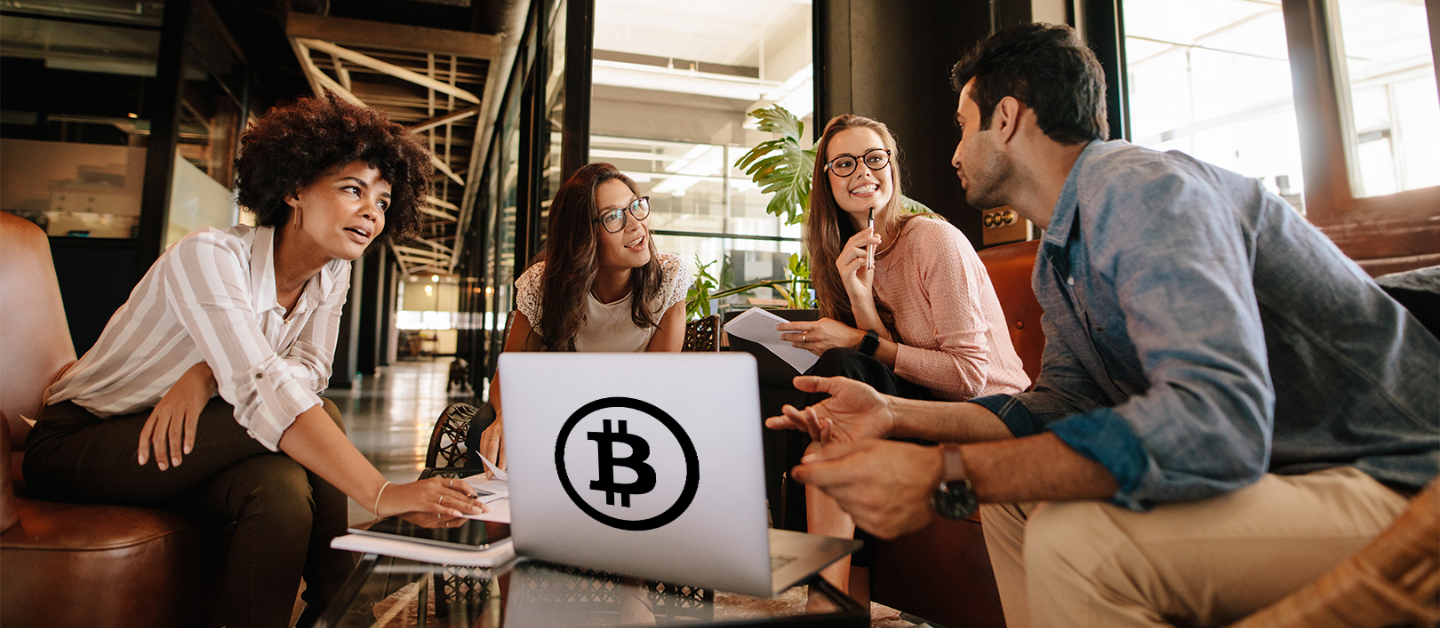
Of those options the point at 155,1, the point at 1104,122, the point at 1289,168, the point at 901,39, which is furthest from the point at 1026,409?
the point at 155,1

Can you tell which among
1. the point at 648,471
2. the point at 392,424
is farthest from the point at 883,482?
the point at 392,424

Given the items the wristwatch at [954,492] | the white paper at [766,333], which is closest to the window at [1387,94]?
the white paper at [766,333]

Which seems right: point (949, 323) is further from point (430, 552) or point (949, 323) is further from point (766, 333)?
point (430, 552)

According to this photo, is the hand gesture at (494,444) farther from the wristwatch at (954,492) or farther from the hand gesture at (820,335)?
the wristwatch at (954,492)

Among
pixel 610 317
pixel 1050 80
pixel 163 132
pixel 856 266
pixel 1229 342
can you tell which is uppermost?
pixel 163 132

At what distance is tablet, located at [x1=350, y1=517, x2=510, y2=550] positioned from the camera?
0.80 metres

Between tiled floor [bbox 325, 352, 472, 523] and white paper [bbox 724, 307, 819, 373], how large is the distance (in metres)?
0.93

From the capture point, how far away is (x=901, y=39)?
3449 millimetres

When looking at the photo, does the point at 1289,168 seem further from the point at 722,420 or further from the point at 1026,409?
the point at 722,420

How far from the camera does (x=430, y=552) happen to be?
2.54ft

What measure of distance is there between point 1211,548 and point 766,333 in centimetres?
118

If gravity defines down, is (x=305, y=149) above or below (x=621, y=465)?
above

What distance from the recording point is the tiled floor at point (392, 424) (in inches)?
143

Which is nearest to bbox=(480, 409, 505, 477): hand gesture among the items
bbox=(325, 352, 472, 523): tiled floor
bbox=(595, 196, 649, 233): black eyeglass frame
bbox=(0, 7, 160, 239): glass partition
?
bbox=(325, 352, 472, 523): tiled floor
